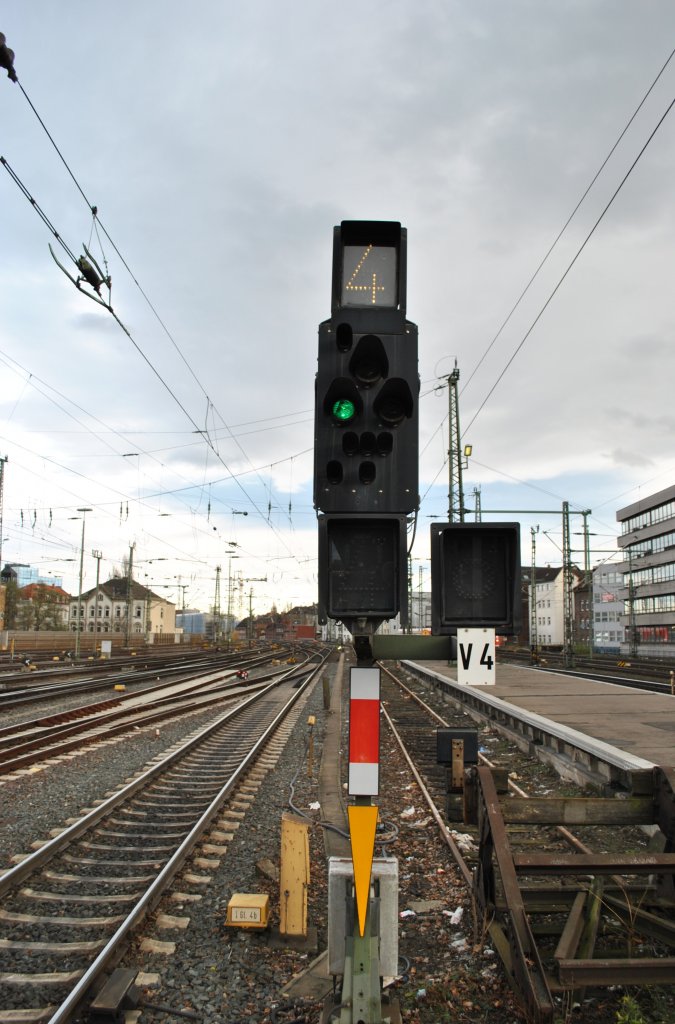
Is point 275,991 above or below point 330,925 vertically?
below

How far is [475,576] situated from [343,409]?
1.02m

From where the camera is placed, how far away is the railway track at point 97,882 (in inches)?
175

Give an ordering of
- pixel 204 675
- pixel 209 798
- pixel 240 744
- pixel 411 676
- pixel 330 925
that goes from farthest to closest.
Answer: pixel 411 676 < pixel 204 675 < pixel 240 744 < pixel 209 798 < pixel 330 925

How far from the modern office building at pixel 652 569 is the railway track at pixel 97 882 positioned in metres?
62.1

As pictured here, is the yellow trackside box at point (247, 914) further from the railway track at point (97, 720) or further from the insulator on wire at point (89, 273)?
the insulator on wire at point (89, 273)

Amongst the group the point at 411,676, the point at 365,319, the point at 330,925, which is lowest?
the point at 411,676

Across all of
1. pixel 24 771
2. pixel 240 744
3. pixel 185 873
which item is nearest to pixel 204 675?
pixel 240 744

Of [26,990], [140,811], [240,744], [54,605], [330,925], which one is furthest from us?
[54,605]

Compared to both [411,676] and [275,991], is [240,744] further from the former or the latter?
[411,676]

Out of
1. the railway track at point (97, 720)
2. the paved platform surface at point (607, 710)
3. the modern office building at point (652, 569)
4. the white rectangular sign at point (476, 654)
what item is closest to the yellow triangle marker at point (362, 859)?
the white rectangular sign at point (476, 654)

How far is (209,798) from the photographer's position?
9227mm

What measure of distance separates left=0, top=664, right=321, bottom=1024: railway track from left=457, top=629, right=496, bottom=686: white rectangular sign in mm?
3132

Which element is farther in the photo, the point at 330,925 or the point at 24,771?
the point at 24,771

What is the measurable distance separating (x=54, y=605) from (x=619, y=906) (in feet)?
284
